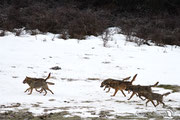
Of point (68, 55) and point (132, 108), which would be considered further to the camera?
point (68, 55)

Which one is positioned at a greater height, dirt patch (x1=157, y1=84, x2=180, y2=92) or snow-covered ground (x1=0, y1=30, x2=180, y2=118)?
snow-covered ground (x1=0, y1=30, x2=180, y2=118)

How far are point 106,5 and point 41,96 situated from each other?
17.4 m

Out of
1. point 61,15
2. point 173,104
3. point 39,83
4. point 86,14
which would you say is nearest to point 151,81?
point 173,104

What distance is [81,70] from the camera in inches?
444

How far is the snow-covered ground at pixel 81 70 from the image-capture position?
5926 mm

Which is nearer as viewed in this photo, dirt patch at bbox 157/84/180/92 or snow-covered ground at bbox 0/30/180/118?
snow-covered ground at bbox 0/30/180/118

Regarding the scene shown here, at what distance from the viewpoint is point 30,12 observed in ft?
66.0

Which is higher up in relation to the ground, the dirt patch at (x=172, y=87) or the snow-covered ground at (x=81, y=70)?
the snow-covered ground at (x=81, y=70)

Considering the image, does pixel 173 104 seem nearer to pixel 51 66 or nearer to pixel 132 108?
pixel 132 108

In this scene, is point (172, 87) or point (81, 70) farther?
point (81, 70)

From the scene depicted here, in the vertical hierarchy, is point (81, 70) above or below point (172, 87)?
above

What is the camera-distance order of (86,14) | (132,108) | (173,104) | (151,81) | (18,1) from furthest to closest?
1. (18,1)
2. (86,14)
3. (151,81)
4. (173,104)
5. (132,108)

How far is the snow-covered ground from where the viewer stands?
5.93 metres

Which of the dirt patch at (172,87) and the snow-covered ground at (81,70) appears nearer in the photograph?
the snow-covered ground at (81,70)
